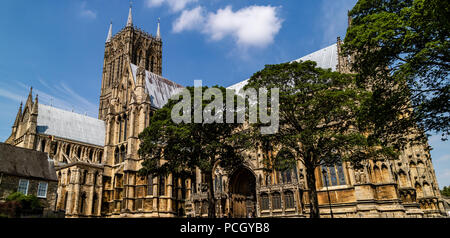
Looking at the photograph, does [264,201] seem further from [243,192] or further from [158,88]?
[158,88]

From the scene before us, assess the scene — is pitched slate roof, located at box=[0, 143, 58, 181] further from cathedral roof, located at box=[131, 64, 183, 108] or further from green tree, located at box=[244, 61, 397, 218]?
green tree, located at box=[244, 61, 397, 218]

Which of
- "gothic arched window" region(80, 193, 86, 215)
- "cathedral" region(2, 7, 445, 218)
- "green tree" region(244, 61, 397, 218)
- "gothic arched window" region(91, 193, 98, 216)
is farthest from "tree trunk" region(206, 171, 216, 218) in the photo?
"gothic arched window" region(80, 193, 86, 215)

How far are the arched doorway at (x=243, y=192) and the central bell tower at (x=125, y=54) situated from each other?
50.3 meters

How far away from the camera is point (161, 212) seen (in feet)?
110

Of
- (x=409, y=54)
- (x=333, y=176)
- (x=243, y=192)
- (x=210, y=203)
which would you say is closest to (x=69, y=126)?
(x=243, y=192)

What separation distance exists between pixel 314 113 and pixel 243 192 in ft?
53.6

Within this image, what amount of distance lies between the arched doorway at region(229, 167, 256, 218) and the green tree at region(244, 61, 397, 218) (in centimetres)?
1171

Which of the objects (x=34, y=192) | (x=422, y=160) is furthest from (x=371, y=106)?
(x=34, y=192)

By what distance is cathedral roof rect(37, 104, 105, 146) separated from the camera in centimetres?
4634

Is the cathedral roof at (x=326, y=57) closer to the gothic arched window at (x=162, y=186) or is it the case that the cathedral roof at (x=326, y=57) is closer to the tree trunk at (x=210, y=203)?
the tree trunk at (x=210, y=203)

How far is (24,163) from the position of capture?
26.1 meters

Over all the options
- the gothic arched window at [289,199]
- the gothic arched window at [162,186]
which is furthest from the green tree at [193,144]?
the gothic arched window at [162,186]
